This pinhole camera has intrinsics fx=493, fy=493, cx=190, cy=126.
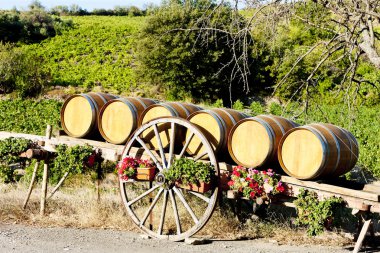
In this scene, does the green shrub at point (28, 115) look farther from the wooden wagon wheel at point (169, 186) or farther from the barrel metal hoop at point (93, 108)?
the wooden wagon wheel at point (169, 186)

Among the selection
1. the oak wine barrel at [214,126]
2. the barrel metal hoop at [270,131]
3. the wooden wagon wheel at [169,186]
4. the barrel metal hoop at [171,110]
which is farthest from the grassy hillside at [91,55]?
the barrel metal hoop at [270,131]

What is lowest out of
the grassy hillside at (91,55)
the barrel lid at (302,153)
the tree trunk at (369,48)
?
the barrel lid at (302,153)

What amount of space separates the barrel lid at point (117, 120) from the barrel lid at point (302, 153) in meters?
2.21

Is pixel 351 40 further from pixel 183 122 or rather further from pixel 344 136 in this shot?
pixel 183 122

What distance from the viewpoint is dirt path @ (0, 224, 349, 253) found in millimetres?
5559

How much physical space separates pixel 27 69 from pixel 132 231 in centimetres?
2080

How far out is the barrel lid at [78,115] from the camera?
709 cm

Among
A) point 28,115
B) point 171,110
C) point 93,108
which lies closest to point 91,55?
point 28,115

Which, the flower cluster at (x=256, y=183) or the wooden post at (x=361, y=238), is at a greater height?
the flower cluster at (x=256, y=183)

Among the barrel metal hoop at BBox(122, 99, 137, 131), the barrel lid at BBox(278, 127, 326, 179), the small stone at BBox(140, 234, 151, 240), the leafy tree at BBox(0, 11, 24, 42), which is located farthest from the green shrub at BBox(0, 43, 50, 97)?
the barrel lid at BBox(278, 127, 326, 179)

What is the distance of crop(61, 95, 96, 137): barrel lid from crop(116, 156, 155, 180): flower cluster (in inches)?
44.4

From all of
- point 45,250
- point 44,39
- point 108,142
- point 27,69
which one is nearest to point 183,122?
point 108,142

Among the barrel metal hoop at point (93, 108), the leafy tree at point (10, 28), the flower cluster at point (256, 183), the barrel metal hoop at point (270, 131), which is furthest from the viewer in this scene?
the leafy tree at point (10, 28)

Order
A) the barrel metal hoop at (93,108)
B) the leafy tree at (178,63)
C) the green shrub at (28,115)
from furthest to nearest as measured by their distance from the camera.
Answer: the leafy tree at (178,63)
the green shrub at (28,115)
the barrel metal hoop at (93,108)
